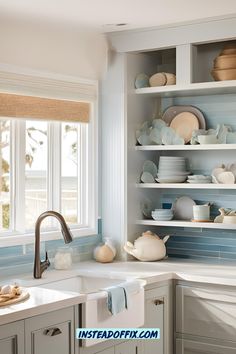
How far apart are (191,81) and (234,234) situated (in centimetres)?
114

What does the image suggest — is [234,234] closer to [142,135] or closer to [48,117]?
[142,135]

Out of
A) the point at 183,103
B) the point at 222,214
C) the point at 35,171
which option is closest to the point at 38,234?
the point at 35,171

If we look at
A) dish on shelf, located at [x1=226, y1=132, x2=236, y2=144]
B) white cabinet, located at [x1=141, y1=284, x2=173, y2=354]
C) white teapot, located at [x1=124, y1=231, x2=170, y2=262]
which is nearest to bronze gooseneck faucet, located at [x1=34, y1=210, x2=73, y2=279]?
white cabinet, located at [x1=141, y1=284, x2=173, y2=354]

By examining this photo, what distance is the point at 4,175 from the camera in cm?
433

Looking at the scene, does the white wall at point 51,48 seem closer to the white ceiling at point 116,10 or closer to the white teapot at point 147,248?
the white ceiling at point 116,10

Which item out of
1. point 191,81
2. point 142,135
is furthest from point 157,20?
point 142,135

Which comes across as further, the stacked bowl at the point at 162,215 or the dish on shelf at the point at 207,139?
the stacked bowl at the point at 162,215

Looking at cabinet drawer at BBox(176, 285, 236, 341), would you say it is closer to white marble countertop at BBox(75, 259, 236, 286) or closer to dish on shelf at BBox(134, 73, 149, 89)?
white marble countertop at BBox(75, 259, 236, 286)

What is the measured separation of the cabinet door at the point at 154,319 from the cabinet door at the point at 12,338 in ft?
3.64

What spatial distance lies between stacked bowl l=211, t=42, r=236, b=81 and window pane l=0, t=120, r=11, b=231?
1.46 m

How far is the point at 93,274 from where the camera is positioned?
14.3 ft

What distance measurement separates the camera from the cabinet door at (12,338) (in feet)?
10.3

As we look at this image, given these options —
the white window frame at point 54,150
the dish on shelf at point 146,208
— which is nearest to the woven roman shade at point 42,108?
the white window frame at point 54,150

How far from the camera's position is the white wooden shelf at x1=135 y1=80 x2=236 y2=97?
4495 millimetres
